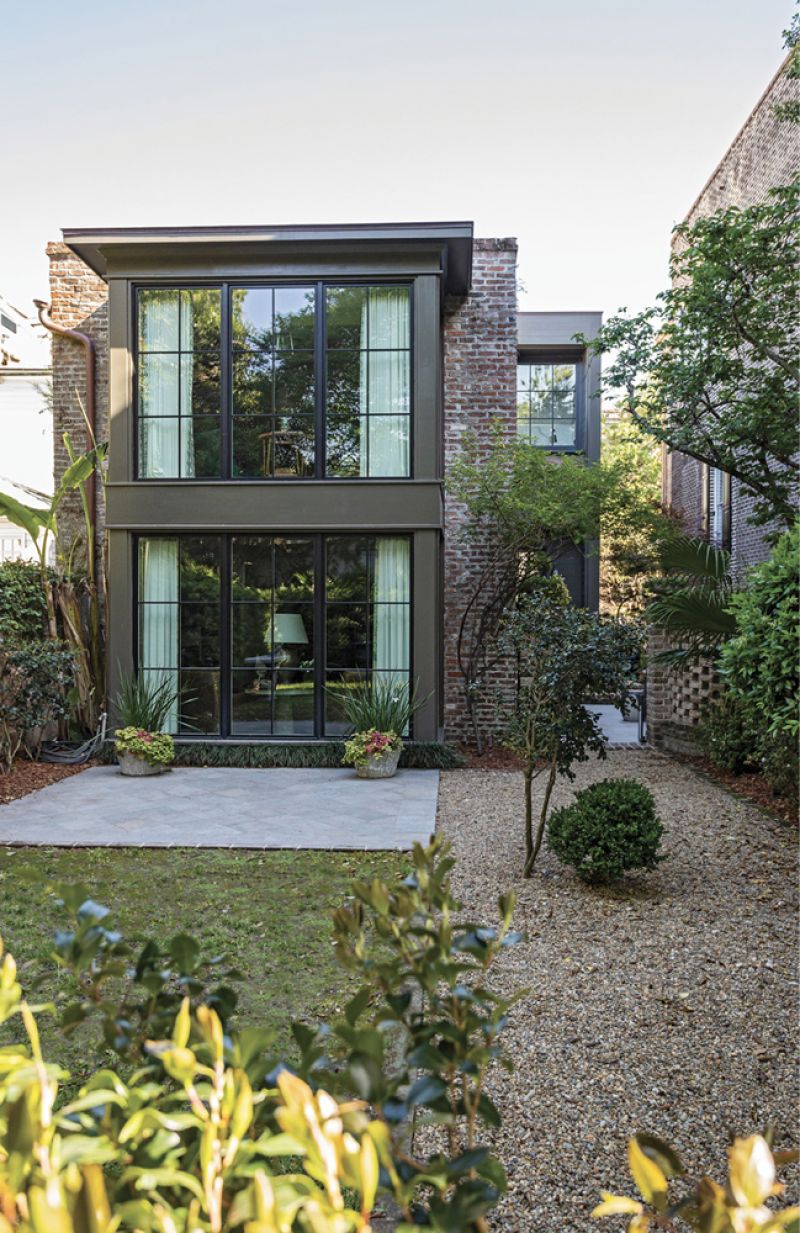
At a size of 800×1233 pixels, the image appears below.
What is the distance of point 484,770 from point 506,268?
6.04 metres

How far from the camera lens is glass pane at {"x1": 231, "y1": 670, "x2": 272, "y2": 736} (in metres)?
9.02

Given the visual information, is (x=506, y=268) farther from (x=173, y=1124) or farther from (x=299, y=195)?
(x=173, y=1124)

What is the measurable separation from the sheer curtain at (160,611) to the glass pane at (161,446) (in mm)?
762


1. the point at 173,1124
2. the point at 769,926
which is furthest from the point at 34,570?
the point at 173,1124

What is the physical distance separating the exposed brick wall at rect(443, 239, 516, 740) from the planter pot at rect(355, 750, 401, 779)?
181cm

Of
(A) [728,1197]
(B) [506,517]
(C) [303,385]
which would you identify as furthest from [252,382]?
(A) [728,1197]

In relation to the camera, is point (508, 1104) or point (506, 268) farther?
point (506, 268)

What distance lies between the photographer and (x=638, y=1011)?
3.27 meters

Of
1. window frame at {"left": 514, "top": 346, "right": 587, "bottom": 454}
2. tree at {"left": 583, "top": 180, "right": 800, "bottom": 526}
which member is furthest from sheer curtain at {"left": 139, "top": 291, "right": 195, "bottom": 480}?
window frame at {"left": 514, "top": 346, "right": 587, "bottom": 454}

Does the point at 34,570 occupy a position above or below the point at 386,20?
below

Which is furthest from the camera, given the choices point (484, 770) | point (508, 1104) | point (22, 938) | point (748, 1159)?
point (484, 770)

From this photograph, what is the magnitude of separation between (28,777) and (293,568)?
3414mm

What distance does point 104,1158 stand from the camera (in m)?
0.91

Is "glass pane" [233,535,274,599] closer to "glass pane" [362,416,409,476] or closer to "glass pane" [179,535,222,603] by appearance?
"glass pane" [179,535,222,603]
